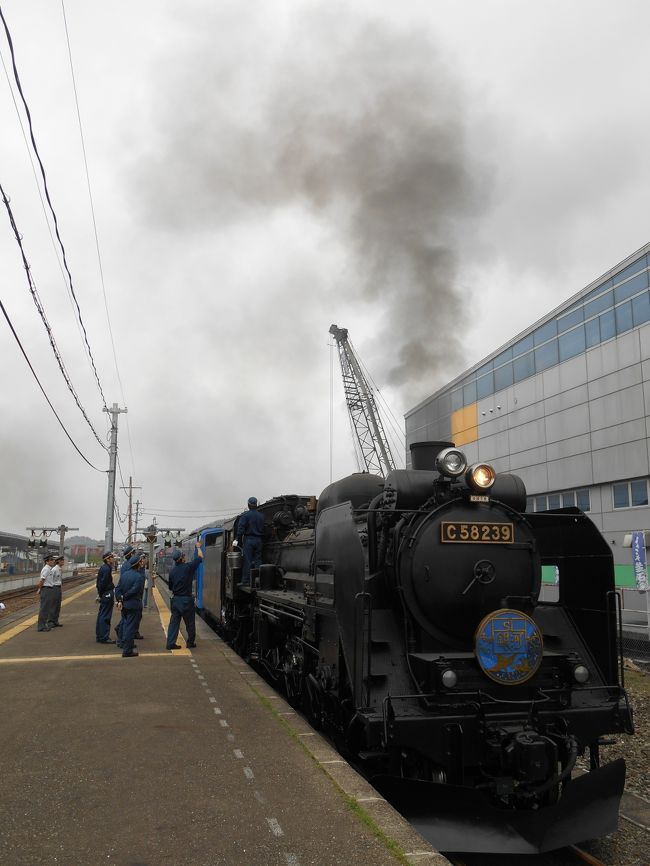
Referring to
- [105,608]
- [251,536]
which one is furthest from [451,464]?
[105,608]

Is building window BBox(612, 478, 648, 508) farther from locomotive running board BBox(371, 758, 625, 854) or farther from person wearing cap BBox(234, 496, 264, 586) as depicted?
locomotive running board BBox(371, 758, 625, 854)

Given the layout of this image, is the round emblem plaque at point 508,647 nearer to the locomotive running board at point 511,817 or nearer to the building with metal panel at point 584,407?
the locomotive running board at point 511,817

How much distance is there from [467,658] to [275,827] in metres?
1.92

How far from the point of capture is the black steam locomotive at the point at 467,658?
4.29 m

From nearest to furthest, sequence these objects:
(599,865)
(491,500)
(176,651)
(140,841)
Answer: (140,841) < (599,865) < (491,500) < (176,651)

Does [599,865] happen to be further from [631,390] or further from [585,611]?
[631,390]

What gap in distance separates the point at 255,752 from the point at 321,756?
1.63 feet

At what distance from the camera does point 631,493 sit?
2016 cm

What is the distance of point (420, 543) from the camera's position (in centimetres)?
493

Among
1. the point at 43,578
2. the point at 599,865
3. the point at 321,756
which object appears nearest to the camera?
the point at 599,865

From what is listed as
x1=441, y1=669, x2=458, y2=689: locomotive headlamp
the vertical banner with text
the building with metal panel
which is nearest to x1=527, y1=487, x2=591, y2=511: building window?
the building with metal panel

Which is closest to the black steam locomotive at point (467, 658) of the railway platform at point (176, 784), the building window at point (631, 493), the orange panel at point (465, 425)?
the railway platform at point (176, 784)

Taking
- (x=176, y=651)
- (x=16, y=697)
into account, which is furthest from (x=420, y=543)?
(x=176, y=651)

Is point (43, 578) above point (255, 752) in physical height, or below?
above
